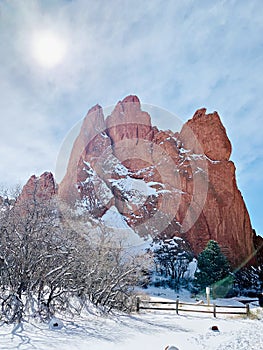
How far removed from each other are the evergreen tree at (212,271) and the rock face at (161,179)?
44.1ft

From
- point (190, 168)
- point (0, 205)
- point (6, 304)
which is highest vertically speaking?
point (190, 168)

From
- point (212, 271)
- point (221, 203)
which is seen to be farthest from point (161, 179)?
point (212, 271)

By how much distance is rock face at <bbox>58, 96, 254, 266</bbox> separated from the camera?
161ft

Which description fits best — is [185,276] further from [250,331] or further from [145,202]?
[250,331]

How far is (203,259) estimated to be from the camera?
107 ft

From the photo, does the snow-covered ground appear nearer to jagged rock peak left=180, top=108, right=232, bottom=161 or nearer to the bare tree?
the bare tree

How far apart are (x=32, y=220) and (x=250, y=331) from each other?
8.76 m

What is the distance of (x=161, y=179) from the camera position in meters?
56.0

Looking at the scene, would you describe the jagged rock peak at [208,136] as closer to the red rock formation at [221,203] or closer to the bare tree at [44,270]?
the red rock formation at [221,203]

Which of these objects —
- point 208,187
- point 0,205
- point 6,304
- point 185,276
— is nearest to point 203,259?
point 185,276

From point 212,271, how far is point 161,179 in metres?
26.4

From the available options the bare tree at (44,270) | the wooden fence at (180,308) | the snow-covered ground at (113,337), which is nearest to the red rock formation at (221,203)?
the wooden fence at (180,308)

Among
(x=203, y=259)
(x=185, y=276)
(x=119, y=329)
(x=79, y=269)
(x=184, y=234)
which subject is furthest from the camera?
(x=184, y=234)

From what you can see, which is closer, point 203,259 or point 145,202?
point 203,259
